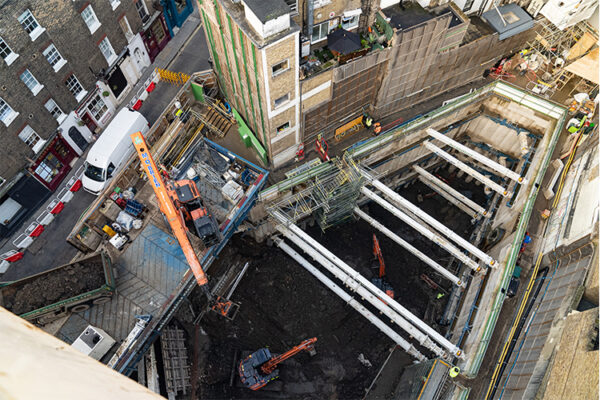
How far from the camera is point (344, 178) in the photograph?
36531 millimetres

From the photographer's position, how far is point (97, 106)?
45.5 meters

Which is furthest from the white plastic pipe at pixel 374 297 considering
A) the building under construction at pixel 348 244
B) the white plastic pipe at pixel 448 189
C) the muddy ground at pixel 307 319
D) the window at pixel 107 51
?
the window at pixel 107 51

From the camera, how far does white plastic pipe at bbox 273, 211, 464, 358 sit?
31.7 metres

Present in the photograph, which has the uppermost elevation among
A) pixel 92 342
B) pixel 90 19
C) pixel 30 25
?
pixel 90 19

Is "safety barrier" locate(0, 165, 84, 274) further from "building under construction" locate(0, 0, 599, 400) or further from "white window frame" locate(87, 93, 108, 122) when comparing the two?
"building under construction" locate(0, 0, 599, 400)

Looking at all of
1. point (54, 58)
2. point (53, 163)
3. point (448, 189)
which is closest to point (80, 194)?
point (53, 163)

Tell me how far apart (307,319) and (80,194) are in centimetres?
2868

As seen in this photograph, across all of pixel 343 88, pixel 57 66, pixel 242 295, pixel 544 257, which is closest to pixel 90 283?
pixel 242 295

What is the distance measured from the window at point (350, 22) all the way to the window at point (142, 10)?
2511 centimetres

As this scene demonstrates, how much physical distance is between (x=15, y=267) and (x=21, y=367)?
4353 centimetres

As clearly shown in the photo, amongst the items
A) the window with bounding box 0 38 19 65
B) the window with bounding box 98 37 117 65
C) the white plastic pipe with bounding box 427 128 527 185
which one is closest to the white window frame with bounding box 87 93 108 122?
the window with bounding box 98 37 117 65

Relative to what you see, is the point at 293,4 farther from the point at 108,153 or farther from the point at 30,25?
the point at 108,153

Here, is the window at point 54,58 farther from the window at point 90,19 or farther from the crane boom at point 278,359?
the crane boom at point 278,359

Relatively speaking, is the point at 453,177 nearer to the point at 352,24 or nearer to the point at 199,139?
the point at 352,24
